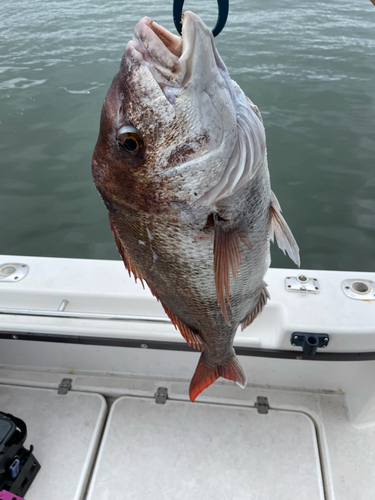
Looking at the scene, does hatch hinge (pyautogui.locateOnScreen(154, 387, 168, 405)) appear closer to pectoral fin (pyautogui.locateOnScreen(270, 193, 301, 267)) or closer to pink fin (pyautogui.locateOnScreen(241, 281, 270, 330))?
pink fin (pyautogui.locateOnScreen(241, 281, 270, 330))

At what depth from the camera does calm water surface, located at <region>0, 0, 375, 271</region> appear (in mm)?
4711

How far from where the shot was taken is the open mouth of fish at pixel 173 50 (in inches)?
37.9

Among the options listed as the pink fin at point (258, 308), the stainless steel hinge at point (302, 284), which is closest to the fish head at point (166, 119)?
the pink fin at point (258, 308)

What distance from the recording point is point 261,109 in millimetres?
7012

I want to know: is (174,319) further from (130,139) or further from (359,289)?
(359,289)

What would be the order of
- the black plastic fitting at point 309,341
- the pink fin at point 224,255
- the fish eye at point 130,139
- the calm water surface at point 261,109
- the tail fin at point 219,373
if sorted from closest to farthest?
the fish eye at point 130,139 < the pink fin at point 224,255 < the tail fin at point 219,373 < the black plastic fitting at point 309,341 < the calm water surface at point 261,109

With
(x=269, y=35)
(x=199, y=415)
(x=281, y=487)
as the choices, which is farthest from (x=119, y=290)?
(x=269, y=35)

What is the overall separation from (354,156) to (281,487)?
16.3 ft

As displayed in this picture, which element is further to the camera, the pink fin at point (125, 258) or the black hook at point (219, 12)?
the pink fin at point (125, 258)

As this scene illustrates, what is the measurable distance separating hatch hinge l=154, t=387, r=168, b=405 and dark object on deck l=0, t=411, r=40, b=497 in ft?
2.54

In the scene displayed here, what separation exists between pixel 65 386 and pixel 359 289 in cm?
196

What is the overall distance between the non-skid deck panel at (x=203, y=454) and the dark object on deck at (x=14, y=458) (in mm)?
364

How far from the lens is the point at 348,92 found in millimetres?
7434

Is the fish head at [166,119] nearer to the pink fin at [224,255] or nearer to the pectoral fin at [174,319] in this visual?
the pink fin at [224,255]
